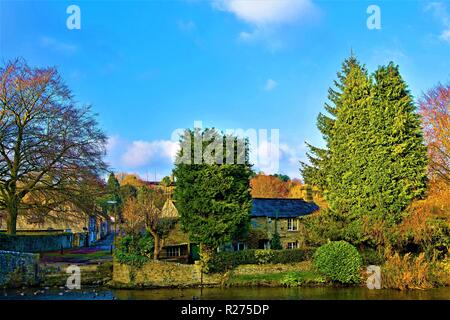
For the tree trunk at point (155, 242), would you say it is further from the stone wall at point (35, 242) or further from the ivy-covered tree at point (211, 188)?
the stone wall at point (35, 242)

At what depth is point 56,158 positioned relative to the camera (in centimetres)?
3259

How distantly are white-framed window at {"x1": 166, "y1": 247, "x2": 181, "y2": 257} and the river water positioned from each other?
764cm

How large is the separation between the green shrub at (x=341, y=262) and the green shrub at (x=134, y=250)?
1141 centimetres

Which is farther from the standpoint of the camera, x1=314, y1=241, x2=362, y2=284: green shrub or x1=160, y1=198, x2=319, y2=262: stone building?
x1=160, y1=198, x2=319, y2=262: stone building

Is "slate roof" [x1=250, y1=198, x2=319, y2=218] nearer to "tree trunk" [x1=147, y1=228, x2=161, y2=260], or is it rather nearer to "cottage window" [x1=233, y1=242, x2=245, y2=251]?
"cottage window" [x1=233, y1=242, x2=245, y2=251]

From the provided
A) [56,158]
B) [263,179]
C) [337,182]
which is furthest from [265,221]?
[263,179]

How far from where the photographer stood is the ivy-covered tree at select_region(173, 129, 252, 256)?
28844 mm

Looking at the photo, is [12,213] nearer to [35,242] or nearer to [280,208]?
[35,242]

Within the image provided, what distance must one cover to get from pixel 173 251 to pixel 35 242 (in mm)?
13341

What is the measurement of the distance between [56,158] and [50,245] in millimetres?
14018

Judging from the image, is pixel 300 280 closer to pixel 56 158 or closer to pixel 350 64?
pixel 56 158

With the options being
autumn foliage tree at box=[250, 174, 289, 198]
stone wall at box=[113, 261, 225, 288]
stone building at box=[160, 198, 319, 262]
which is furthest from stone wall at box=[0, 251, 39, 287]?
autumn foliage tree at box=[250, 174, 289, 198]

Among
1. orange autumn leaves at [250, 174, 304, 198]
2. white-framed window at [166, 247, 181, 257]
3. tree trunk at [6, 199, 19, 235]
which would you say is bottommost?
white-framed window at [166, 247, 181, 257]

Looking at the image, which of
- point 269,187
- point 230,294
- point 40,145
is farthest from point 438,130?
point 269,187
